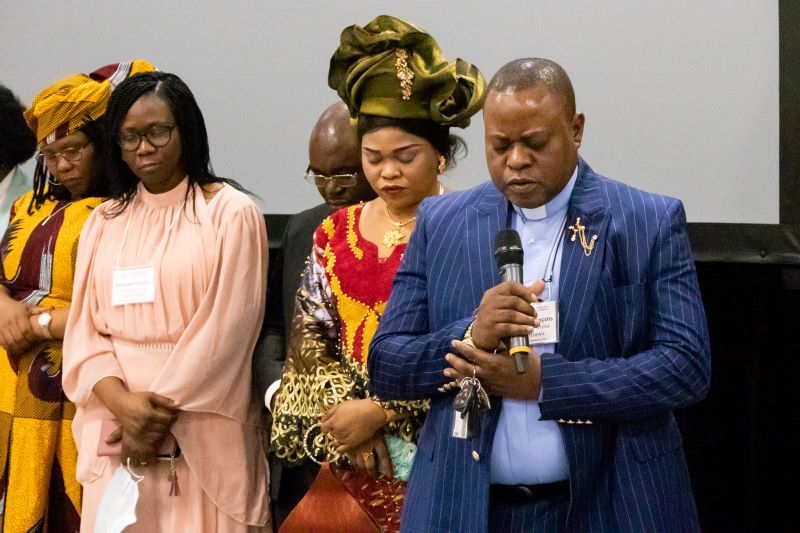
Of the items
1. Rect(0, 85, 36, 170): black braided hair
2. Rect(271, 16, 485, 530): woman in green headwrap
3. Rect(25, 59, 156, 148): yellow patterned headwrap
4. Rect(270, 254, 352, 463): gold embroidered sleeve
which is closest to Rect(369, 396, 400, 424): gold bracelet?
Rect(271, 16, 485, 530): woman in green headwrap

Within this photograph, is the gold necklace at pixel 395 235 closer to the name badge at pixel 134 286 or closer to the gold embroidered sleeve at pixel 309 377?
the gold embroidered sleeve at pixel 309 377

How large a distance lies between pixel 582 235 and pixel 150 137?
5.64 ft

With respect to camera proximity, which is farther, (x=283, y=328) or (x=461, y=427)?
(x=283, y=328)

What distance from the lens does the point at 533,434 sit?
2.05m

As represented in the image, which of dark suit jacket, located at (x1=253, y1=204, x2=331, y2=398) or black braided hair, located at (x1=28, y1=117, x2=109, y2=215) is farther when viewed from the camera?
black braided hair, located at (x1=28, y1=117, x2=109, y2=215)

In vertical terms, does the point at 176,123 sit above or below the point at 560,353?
above

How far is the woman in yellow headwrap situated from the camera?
3.62 meters

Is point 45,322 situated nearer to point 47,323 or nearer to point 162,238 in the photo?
point 47,323

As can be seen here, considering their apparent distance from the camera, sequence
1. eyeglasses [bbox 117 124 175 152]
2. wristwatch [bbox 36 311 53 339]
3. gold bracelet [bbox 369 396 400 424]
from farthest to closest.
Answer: wristwatch [bbox 36 311 53 339], eyeglasses [bbox 117 124 175 152], gold bracelet [bbox 369 396 400 424]

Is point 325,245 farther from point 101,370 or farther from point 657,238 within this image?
point 657,238

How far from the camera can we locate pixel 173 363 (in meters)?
3.20

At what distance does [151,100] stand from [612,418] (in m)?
1.98

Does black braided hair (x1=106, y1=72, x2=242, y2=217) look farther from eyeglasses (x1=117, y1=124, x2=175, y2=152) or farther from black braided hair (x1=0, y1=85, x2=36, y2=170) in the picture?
black braided hair (x1=0, y1=85, x2=36, y2=170)

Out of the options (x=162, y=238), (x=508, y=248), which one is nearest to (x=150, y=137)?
(x=162, y=238)
